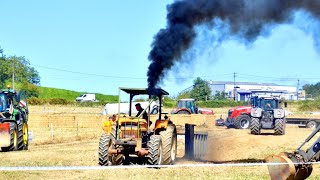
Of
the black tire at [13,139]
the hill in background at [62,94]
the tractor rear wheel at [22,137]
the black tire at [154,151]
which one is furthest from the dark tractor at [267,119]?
the hill in background at [62,94]

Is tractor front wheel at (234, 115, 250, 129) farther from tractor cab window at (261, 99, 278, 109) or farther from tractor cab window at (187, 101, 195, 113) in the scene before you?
tractor cab window at (187, 101, 195, 113)

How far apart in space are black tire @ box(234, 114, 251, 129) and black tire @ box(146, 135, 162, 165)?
91.6ft

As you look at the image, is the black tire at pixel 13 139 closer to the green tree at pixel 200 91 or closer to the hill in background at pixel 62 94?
the green tree at pixel 200 91

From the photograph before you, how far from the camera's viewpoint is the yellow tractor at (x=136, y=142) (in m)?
16.7

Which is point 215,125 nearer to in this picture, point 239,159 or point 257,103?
point 257,103

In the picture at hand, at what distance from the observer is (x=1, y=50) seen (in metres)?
110

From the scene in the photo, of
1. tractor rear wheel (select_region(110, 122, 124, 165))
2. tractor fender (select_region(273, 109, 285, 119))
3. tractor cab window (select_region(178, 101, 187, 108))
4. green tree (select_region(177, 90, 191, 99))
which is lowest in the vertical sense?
tractor rear wheel (select_region(110, 122, 124, 165))

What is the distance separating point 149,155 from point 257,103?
21873mm

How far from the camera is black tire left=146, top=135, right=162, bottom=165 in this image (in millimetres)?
16438

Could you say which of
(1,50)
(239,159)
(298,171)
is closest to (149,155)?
(239,159)

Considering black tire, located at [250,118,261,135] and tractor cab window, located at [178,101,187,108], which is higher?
tractor cab window, located at [178,101,187,108]

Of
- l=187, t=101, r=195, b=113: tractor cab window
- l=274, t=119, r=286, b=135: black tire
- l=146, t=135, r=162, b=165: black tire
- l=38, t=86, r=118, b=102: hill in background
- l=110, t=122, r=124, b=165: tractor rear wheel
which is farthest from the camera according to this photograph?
l=38, t=86, r=118, b=102: hill in background

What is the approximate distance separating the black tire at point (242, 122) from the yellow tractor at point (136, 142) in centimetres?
2666

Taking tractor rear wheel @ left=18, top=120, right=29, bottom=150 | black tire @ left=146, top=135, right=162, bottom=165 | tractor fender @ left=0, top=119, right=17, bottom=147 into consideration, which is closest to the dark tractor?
tractor rear wheel @ left=18, top=120, right=29, bottom=150
